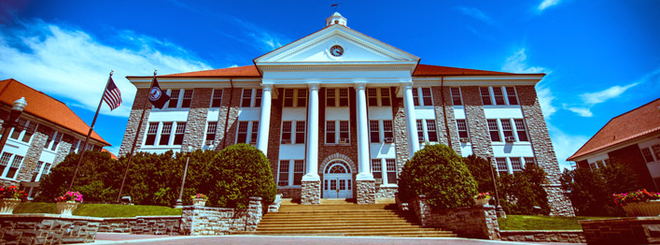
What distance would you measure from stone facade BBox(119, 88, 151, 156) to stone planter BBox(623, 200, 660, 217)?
1155 inches

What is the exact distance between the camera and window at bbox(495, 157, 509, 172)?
75.4ft

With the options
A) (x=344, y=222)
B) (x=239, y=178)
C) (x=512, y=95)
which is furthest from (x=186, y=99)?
(x=512, y=95)

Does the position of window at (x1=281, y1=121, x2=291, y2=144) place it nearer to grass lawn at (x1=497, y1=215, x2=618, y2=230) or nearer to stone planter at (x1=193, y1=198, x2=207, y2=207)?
stone planter at (x1=193, y1=198, x2=207, y2=207)

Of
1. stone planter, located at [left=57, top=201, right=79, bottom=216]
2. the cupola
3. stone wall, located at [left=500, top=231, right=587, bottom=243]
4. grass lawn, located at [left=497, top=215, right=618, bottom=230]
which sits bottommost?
stone wall, located at [left=500, top=231, right=587, bottom=243]

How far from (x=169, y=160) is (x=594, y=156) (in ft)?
128

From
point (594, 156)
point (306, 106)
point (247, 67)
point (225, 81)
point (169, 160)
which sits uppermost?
point (247, 67)

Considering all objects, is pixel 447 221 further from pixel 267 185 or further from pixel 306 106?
pixel 306 106

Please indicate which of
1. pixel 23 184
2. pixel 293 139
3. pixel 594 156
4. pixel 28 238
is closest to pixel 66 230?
pixel 28 238

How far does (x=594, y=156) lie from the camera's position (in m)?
28.3

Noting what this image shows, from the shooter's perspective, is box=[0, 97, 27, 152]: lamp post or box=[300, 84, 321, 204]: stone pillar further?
box=[300, 84, 321, 204]: stone pillar

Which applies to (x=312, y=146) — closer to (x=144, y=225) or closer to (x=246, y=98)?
(x=246, y=98)

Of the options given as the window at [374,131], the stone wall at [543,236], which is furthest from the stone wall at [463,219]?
the window at [374,131]

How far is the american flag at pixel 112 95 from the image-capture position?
17297 mm

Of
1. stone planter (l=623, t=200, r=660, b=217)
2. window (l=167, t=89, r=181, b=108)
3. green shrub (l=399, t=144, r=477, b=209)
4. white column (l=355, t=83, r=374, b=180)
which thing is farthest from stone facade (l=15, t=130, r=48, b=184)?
stone planter (l=623, t=200, r=660, b=217)
